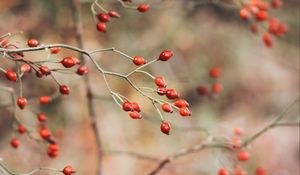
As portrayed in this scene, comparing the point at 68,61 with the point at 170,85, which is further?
the point at 170,85

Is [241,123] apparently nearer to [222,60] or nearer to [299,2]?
[222,60]

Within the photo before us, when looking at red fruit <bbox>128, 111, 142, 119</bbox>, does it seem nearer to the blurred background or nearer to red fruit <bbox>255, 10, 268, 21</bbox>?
the blurred background

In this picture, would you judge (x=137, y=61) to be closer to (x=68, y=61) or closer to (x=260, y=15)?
(x=68, y=61)

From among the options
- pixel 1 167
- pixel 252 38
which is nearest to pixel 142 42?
pixel 252 38

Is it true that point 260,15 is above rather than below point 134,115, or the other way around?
below

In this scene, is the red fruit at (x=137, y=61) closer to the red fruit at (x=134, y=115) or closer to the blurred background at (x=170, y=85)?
the red fruit at (x=134, y=115)

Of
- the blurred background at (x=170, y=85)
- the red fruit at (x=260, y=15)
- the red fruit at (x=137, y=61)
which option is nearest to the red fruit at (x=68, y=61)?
the red fruit at (x=137, y=61)

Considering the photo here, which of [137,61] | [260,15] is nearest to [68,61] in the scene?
[137,61]

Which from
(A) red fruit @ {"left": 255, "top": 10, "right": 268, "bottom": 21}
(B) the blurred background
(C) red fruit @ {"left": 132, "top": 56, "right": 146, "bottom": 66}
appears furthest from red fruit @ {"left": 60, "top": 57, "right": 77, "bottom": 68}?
(A) red fruit @ {"left": 255, "top": 10, "right": 268, "bottom": 21}
